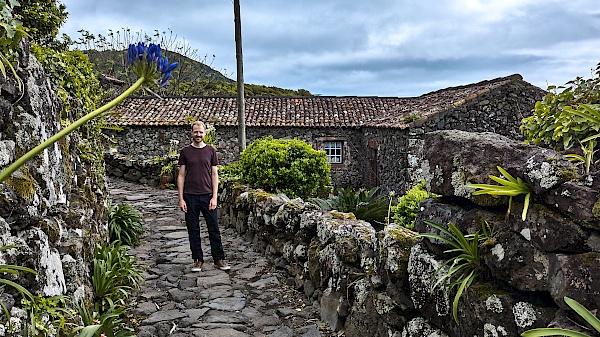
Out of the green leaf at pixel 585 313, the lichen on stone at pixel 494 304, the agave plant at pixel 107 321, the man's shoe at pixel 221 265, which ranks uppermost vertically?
the green leaf at pixel 585 313

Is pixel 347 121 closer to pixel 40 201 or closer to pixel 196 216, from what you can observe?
pixel 196 216

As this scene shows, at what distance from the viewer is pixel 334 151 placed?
851 inches

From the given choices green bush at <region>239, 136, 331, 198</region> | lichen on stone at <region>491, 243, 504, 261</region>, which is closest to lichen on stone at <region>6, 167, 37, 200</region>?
lichen on stone at <region>491, 243, 504, 261</region>

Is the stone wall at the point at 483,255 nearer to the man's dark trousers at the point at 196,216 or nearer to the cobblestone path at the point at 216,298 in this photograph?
the cobblestone path at the point at 216,298

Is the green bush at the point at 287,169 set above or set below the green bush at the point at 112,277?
above

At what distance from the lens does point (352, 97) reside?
24172 millimetres

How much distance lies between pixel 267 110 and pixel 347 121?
370 cm

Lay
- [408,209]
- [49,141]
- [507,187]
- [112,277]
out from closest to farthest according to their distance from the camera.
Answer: [49,141] < [507,187] < [112,277] < [408,209]

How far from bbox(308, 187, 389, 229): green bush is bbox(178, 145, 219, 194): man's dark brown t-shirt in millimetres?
2072

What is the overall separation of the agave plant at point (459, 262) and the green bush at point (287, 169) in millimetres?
5773

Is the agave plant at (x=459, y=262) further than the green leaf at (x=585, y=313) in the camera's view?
Yes

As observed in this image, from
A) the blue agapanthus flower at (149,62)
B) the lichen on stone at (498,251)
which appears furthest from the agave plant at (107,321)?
the lichen on stone at (498,251)

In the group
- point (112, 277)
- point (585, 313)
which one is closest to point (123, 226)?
point (112, 277)

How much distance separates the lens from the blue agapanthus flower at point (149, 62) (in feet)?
4.88
